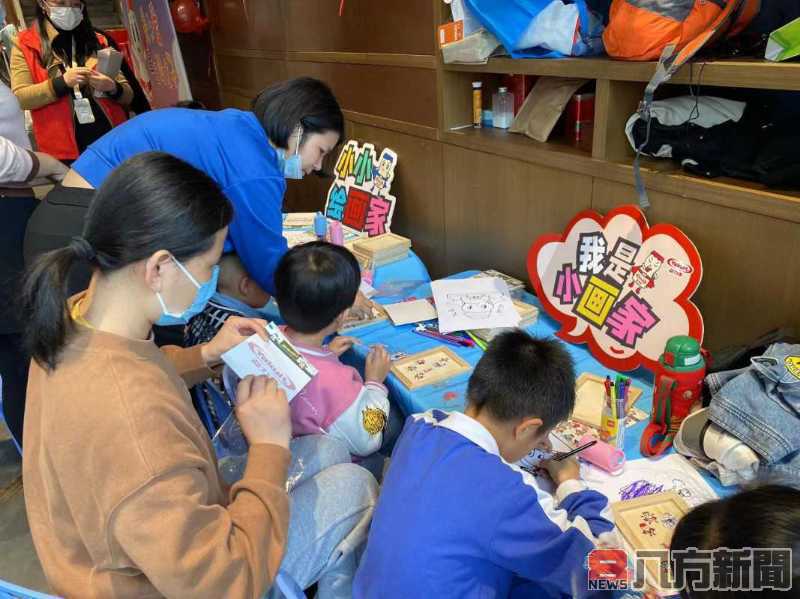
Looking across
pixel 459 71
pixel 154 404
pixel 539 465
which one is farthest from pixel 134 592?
pixel 459 71

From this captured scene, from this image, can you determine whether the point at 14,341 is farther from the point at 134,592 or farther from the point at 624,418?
the point at 624,418

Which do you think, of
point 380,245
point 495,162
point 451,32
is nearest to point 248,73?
point 380,245

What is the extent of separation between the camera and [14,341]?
213 centimetres

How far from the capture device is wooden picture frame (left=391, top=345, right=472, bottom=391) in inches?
67.6

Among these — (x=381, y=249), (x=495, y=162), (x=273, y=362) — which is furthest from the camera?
(x=381, y=249)

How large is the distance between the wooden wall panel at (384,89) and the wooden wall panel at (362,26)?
84 millimetres

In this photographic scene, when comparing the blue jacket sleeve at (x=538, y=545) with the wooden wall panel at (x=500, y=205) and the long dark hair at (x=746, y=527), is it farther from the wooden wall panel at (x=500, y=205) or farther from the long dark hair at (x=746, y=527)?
the wooden wall panel at (x=500, y=205)

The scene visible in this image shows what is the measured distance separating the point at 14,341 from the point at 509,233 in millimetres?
1833

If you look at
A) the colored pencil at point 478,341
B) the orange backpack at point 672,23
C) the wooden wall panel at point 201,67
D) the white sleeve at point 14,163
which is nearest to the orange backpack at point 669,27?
the orange backpack at point 672,23

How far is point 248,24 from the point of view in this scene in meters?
3.64

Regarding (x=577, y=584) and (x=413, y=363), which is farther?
(x=413, y=363)

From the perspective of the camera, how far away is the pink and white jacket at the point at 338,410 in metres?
1.58

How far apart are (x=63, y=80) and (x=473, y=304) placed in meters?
2.20

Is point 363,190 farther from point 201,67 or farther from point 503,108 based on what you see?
point 201,67
